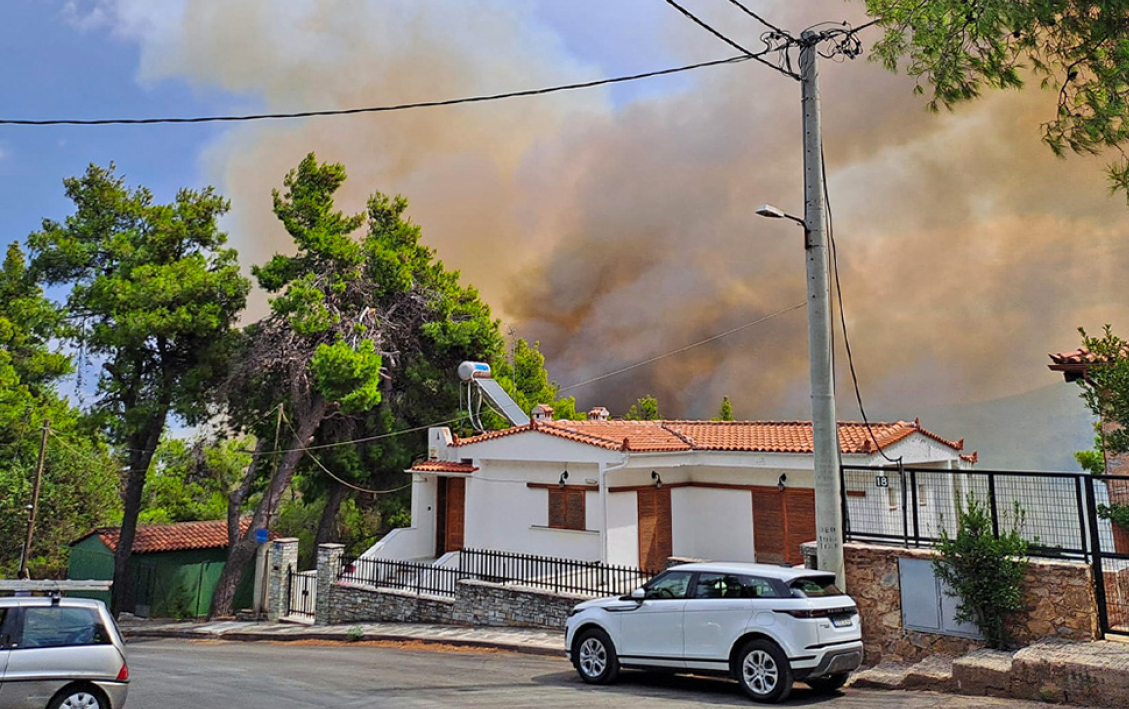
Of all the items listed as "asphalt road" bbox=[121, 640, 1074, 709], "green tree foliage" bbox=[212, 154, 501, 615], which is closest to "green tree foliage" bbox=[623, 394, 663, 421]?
"green tree foliage" bbox=[212, 154, 501, 615]

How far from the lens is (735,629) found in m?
8.91

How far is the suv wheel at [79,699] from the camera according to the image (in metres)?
7.86

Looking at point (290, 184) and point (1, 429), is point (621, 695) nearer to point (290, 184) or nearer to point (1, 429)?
point (290, 184)

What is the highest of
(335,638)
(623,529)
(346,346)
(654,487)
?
(346,346)

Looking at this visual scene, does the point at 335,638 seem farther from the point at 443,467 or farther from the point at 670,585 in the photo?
the point at 670,585

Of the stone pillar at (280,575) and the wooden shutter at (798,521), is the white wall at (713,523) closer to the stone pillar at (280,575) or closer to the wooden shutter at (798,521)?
the wooden shutter at (798,521)

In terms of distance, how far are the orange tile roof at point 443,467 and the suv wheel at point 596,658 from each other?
11.1 metres

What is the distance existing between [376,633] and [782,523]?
9606 millimetres

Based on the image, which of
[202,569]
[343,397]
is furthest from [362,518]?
[343,397]

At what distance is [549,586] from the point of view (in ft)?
50.7

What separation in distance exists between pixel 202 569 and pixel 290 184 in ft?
51.1

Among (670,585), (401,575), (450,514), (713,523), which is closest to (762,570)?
(670,585)

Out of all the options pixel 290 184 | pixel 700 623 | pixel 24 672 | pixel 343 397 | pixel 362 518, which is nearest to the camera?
pixel 24 672

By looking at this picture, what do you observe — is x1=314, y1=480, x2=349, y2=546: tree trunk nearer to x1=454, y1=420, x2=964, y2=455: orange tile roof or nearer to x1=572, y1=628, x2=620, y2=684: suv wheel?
x1=454, y1=420, x2=964, y2=455: orange tile roof
